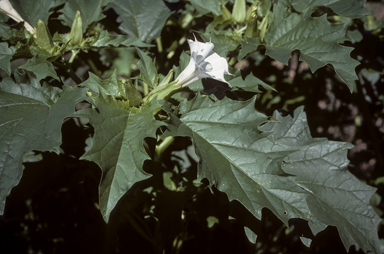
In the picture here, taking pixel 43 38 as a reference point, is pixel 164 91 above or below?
below

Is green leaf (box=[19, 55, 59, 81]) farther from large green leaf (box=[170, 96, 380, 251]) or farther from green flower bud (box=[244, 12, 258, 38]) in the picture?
green flower bud (box=[244, 12, 258, 38])

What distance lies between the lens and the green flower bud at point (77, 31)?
39.6 inches

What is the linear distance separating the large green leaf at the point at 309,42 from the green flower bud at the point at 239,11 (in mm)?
106

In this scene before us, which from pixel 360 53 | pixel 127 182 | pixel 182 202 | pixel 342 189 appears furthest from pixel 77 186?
pixel 360 53

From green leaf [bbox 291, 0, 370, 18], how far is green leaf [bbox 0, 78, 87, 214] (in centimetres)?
87

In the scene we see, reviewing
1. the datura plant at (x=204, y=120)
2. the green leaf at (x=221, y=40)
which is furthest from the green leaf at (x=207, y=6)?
the green leaf at (x=221, y=40)

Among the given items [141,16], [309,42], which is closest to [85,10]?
[141,16]

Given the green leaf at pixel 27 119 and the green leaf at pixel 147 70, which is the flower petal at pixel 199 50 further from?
the green leaf at pixel 27 119

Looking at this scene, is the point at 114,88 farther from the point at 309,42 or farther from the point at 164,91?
the point at 309,42

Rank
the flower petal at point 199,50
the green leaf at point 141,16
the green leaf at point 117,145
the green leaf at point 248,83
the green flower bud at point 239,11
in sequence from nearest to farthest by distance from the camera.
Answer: the green leaf at point 117,145 < the flower petal at point 199,50 < the green leaf at point 248,83 < the green flower bud at point 239,11 < the green leaf at point 141,16

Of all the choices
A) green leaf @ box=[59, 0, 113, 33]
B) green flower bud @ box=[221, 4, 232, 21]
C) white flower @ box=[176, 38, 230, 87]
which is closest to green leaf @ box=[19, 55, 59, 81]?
green leaf @ box=[59, 0, 113, 33]

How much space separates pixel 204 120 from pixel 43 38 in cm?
56

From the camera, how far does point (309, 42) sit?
1.01 m

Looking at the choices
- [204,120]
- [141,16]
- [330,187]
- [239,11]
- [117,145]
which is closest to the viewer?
[117,145]
